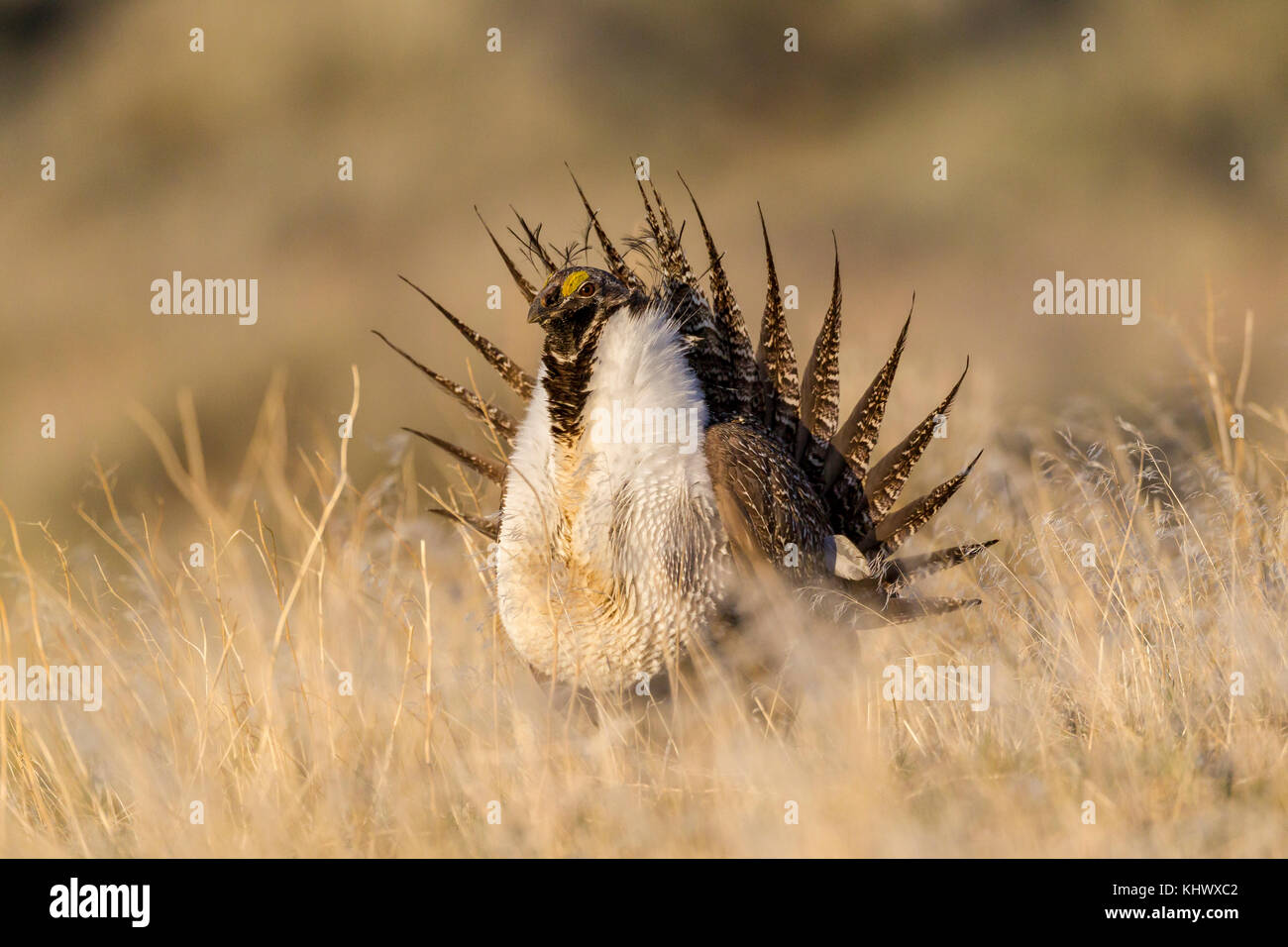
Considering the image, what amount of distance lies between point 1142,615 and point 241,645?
2955 mm

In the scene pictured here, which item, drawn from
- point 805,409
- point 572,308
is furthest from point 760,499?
point 805,409

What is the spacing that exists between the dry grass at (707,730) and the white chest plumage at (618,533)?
0.19 metres

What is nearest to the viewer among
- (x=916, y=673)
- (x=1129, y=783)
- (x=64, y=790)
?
(x=1129, y=783)

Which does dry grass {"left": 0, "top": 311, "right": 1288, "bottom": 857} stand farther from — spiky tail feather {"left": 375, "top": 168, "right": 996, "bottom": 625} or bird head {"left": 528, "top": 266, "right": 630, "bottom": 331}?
bird head {"left": 528, "top": 266, "right": 630, "bottom": 331}

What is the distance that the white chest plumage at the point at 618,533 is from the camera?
3.16m

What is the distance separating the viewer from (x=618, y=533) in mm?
3197

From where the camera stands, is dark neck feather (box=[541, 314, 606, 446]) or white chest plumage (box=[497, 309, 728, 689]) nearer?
white chest plumage (box=[497, 309, 728, 689])

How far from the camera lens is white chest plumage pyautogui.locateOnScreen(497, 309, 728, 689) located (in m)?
3.16

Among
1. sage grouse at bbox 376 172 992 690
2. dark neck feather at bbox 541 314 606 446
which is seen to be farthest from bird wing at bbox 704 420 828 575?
dark neck feather at bbox 541 314 606 446

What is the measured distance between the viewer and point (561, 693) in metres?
3.41

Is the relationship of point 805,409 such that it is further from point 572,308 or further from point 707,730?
point 707,730

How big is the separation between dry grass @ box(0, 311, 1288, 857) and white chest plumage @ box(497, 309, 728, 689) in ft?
0.62

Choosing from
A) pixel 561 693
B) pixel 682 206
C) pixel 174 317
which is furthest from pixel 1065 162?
pixel 561 693

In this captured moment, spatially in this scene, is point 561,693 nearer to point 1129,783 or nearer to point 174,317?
point 1129,783
